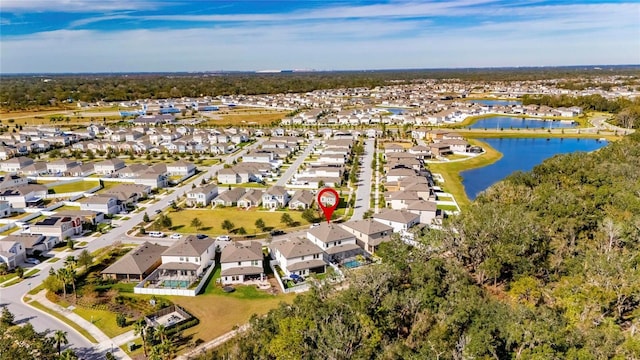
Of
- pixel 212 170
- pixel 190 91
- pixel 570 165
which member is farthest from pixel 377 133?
pixel 190 91

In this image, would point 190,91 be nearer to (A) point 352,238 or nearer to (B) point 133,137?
(B) point 133,137

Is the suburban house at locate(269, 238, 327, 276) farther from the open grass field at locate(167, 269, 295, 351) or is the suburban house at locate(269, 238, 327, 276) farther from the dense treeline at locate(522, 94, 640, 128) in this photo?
the dense treeline at locate(522, 94, 640, 128)

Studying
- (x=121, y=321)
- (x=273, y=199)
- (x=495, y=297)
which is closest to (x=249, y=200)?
(x=273, y=199)

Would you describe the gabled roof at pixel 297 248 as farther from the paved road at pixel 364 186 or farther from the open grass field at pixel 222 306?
the paved road at pixel 364 186

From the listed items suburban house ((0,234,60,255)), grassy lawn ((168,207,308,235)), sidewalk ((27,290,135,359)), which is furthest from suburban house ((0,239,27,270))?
grassy lawn ((168,207,308,235))

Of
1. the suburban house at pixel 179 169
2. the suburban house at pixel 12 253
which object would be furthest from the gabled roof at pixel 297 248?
the suburban house at pixel 179 169

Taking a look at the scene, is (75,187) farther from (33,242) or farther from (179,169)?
(33,242)

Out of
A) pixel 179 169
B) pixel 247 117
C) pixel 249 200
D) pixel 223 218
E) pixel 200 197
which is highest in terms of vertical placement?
pixel 247 117
